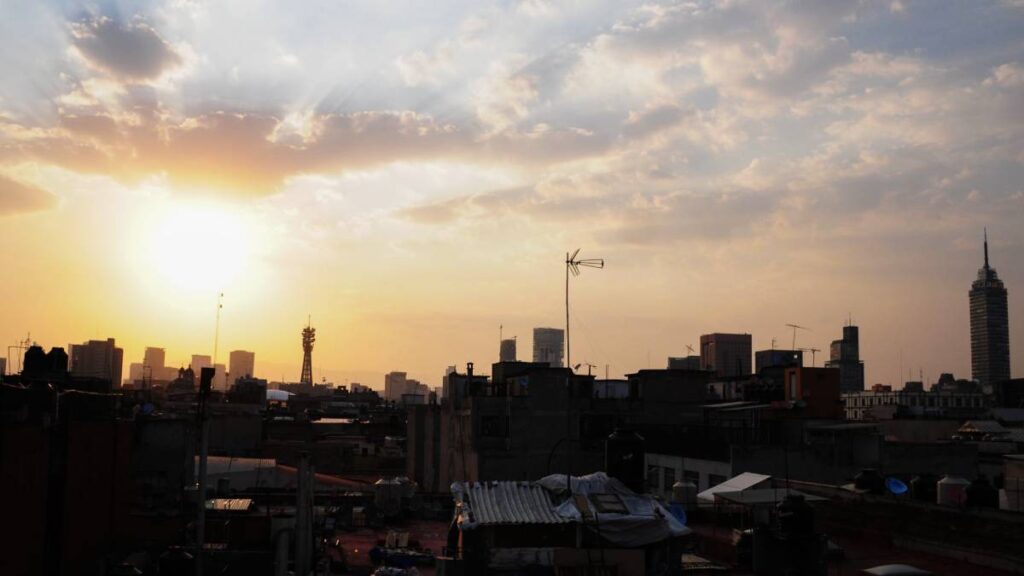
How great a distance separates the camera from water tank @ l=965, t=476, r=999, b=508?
92.3 feet

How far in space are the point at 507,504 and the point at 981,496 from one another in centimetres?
1588

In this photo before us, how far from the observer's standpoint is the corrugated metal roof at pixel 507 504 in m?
20.5

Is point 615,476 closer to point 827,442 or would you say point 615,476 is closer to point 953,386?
point 827,442

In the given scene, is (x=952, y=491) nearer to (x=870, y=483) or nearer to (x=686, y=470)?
(x=870, y=483)

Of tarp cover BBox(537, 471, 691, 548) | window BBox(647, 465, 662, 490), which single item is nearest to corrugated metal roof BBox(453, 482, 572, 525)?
tarp cover BBox(537, 471, 691, 548)

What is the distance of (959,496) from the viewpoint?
28781 millimetres

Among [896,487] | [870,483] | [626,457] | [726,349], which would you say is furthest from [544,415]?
[726,349]

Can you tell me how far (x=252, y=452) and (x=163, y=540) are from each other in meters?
42.8

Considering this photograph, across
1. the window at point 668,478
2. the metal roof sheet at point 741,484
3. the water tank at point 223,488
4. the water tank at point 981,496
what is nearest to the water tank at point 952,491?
the water tank at point 981,496

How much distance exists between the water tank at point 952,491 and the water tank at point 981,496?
25 centimetres

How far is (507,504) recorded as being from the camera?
2111 cm

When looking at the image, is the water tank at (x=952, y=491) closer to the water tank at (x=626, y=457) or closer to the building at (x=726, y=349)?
the water tank at (x=626, y=457)

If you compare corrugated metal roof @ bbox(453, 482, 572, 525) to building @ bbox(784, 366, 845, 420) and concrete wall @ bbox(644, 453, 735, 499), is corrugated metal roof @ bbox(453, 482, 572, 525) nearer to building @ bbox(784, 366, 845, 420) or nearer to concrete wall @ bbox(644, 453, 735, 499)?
concrete wall @ bbox(644, 453, 735, 499)

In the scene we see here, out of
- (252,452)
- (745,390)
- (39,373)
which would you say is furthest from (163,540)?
(745,390)
